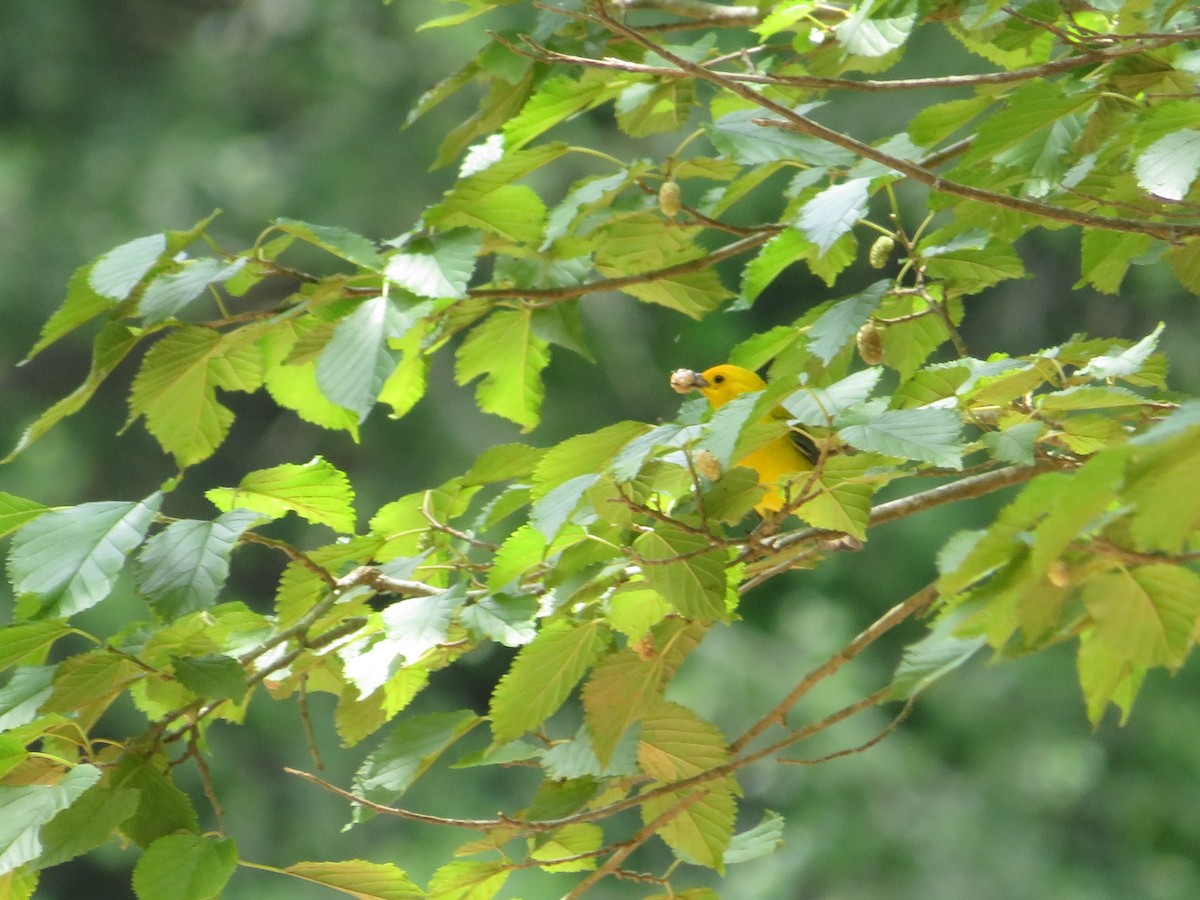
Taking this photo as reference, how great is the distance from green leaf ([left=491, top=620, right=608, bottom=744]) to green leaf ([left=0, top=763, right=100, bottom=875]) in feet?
1.07

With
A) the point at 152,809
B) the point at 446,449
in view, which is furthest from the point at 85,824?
the point at 446,449

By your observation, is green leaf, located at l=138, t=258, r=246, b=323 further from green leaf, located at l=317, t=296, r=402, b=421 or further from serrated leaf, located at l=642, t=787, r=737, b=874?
serrated leaf, located at l=642, t=787, r=737, b=874

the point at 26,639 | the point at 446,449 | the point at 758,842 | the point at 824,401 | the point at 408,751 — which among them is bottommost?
the point at 446,449

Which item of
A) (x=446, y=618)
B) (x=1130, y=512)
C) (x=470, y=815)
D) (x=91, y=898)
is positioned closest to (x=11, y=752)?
(x=446, y=618)

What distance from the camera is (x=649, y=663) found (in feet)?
4.23

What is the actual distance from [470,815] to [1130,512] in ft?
18.1

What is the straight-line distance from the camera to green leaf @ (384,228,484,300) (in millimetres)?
1226

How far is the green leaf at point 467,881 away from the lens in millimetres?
1337

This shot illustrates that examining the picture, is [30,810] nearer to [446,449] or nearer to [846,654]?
[846,654]

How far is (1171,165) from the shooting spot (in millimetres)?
→ 1168

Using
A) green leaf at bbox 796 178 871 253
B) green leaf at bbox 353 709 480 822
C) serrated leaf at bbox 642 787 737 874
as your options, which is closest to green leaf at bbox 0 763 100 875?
green leaf at bbox 353 709 480 822

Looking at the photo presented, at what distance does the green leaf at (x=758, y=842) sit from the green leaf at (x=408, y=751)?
0.29 meters

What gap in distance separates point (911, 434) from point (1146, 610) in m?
0.23

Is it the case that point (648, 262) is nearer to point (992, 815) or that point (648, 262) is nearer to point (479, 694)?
point (992, 815)
